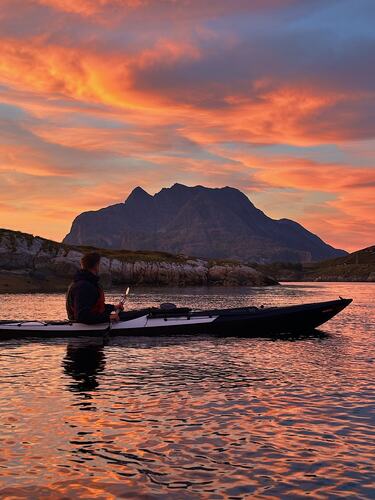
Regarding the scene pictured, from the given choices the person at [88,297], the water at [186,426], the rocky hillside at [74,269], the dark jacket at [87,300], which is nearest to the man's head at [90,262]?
the person at [88,297]

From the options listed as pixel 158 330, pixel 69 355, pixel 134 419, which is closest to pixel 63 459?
pixel 134 419

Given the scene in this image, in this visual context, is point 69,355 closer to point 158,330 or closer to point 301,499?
point 158,330

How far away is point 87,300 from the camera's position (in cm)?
2508

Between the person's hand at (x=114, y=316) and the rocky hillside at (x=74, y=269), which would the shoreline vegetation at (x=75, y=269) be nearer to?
the rocky hillside at (x=74, y=269)

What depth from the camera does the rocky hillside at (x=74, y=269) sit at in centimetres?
8675

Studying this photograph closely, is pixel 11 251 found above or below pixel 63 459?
above

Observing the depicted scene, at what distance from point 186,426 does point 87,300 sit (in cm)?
1410

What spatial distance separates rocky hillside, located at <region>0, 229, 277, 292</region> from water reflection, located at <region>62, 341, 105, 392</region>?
2233 inches

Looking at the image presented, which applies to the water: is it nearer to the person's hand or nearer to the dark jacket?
the dark jacket

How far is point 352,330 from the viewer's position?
32.2m

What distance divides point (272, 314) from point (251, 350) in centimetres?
548

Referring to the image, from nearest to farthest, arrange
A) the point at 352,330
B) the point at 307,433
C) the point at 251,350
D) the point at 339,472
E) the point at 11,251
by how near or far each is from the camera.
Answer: the point at 339,472 → the point at 307,433 → the point at 251,350 → the point at 352,330 → the point at 11,251

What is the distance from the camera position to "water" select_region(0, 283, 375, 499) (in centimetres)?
871

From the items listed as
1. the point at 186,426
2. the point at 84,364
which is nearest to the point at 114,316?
the point at 84,364
